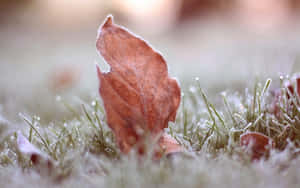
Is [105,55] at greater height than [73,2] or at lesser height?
lesser

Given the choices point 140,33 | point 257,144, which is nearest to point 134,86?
point 257,144

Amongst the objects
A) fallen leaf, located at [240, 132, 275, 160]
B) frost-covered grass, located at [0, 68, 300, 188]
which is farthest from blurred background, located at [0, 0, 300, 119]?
fallen leaf, located at [240, 132, 275, 160]

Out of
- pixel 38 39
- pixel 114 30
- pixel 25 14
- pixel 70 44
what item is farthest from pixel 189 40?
pixel 114 30

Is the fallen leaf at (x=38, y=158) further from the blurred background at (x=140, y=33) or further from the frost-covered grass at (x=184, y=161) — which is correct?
the blurred background at (x=140, y=33)

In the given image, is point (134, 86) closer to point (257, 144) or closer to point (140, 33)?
point (257, 144)

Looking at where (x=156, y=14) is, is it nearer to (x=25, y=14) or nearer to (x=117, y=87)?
(x=25, y=14)

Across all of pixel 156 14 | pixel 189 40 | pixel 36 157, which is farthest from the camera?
pixel 156 14

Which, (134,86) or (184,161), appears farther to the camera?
(134,86)
